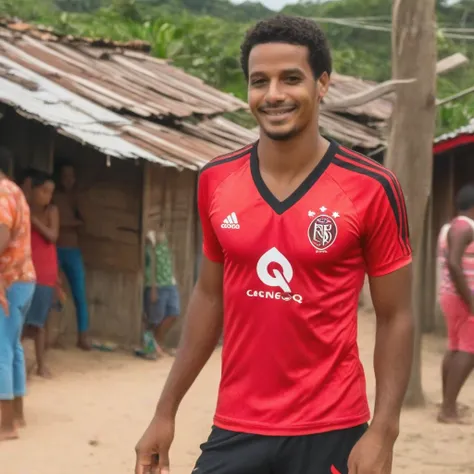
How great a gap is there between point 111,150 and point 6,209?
276 centimetres

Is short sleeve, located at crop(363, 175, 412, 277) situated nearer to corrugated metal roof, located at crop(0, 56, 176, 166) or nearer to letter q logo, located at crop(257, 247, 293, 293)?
letter q logo, located at crop(257, 247, 293, 293)

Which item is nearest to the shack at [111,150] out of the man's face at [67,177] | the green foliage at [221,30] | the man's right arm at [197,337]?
the man's face at [67,177]

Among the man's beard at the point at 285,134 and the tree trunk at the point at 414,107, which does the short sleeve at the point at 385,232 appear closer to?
the man's beard at the point at 285,134

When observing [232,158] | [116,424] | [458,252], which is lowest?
[116,424]

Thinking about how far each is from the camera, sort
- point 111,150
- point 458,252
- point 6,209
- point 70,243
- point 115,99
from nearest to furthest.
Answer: point 6,209 → point 458,252 → point 111,150 → point 70,243 → point 115,99

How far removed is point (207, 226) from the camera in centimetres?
296

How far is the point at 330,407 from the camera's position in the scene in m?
2.71

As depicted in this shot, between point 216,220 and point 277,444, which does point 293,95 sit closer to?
point 216,220

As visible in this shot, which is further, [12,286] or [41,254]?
[41,254]

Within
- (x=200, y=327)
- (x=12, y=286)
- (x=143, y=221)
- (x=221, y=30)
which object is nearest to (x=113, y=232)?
(x=143, y=221)

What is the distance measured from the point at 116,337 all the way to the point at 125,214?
1.22 m

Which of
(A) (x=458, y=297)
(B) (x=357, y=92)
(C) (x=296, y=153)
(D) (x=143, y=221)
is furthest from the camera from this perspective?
(B) (x=357, y=92)

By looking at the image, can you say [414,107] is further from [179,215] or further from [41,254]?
[179,215]

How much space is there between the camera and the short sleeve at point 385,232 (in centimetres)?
271
